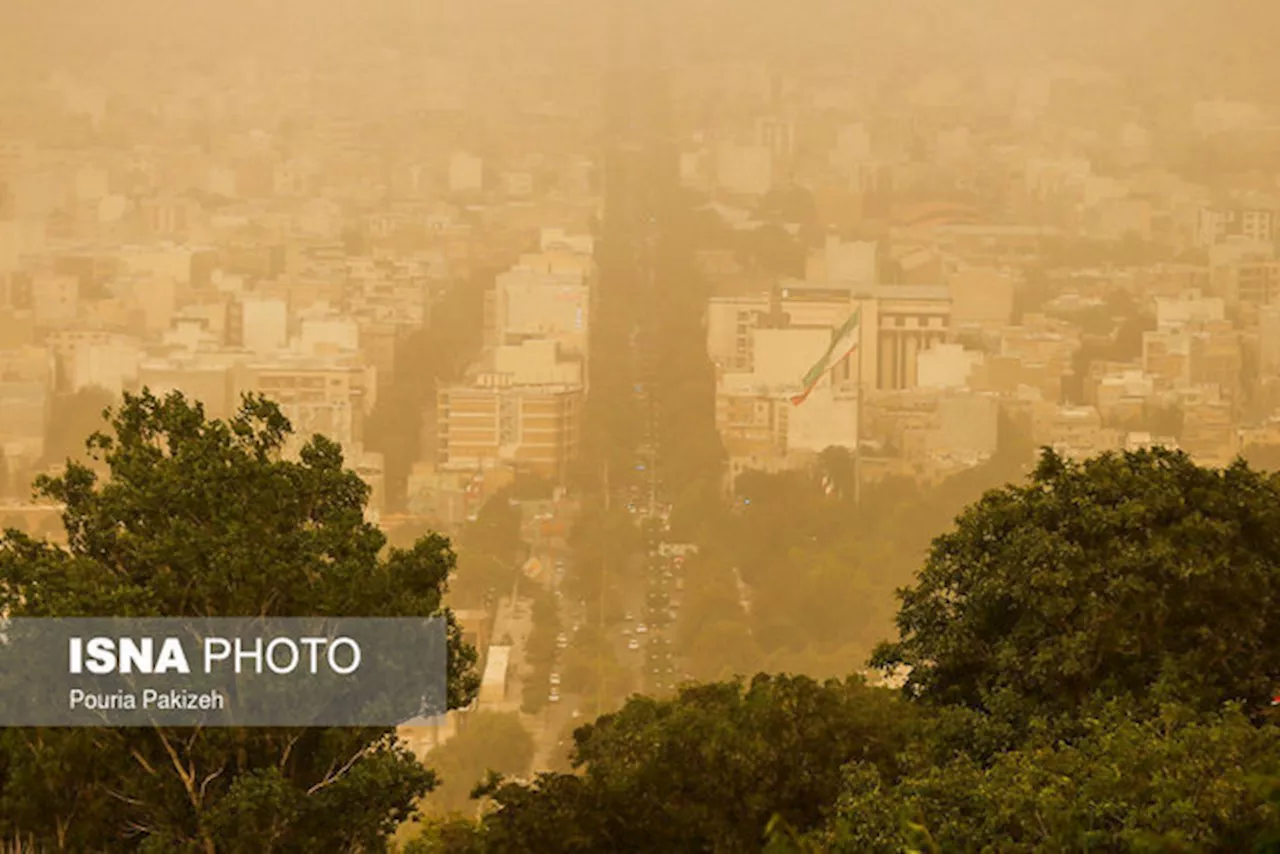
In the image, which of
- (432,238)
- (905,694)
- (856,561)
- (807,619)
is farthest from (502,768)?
(432,238)

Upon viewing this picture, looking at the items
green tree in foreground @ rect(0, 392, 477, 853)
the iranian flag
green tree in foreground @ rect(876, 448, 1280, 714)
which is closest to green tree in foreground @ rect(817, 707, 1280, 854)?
green tree in foreground @ rect(876, 448, 1280, 714)

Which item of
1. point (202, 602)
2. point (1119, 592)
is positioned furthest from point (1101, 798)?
point (202, 602)

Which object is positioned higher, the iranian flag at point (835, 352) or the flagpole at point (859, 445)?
the iranian flag at point (835, 352)

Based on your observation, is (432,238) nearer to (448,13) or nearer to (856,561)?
(448,13)

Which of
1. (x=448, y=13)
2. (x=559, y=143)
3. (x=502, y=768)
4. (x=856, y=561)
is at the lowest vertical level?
(x=502, y=768)

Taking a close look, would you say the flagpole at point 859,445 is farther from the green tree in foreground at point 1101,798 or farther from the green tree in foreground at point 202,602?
the green tree in foreground at point 1101,798

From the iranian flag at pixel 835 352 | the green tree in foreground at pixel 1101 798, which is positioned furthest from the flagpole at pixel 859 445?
the green tree in foreground at pixel 1101 798

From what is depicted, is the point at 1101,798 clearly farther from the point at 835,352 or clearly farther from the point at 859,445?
the point at 835,352
